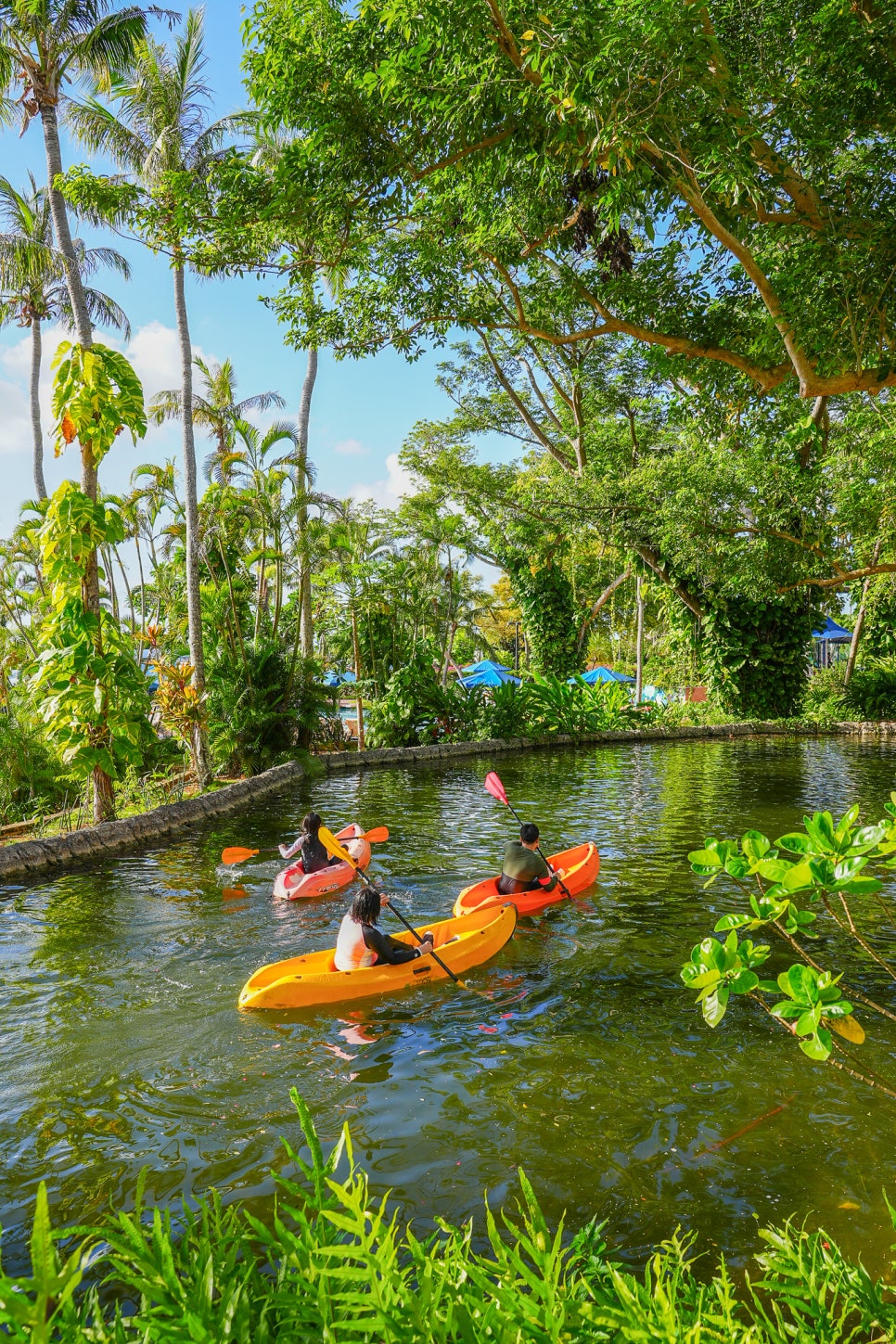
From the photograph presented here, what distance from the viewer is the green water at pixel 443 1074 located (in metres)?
3.90

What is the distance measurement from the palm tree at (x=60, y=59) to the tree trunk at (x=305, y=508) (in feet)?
21.6

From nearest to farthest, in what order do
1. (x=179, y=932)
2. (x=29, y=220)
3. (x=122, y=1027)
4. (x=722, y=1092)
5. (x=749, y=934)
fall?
(x=722, y=1092) < (x=122, y=1027) < (x=749, y=934) < (x=179, y=932) < (x=29, y=220)

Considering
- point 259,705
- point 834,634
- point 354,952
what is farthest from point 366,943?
point 834,634

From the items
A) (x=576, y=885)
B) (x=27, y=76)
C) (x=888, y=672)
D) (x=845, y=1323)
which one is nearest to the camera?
(x=845, y=1323)

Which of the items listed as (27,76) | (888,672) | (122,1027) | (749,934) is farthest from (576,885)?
(888,672)

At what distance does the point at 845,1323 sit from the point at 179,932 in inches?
238

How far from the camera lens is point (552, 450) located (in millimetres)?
27156

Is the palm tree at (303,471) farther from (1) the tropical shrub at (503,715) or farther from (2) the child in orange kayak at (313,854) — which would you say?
(2) the child in orange kayak at (313,854)

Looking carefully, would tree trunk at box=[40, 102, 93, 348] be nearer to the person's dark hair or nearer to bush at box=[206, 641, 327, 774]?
bush at box=[206, 641, 327, 774]

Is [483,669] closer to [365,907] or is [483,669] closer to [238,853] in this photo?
[238,853]

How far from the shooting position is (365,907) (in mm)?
6422

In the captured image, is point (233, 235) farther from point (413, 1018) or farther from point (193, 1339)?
point (193, 1339)

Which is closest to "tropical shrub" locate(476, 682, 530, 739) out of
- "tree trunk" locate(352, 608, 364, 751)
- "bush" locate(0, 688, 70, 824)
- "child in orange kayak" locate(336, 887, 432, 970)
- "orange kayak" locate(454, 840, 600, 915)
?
"tree trunk" locate(352, 608, 364, 751)

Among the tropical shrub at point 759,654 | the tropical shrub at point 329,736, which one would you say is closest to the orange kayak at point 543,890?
the tropical shrub at point 329,736
